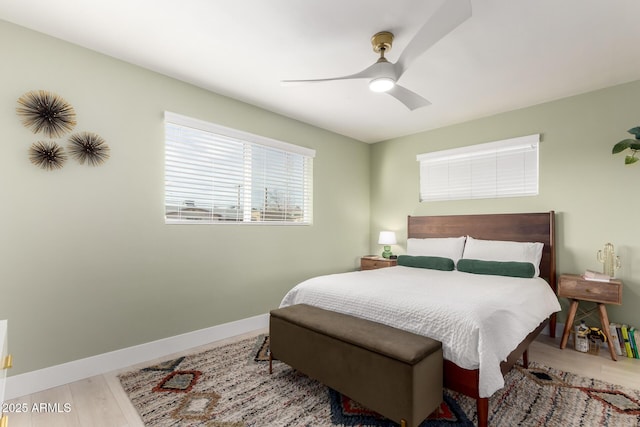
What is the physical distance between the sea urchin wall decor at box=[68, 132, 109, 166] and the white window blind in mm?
3815

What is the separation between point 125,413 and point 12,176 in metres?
1.80

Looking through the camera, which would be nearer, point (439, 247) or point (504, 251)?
point (504, 251)

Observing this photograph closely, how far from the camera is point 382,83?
2289mm

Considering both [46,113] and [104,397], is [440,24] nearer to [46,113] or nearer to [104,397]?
[46,113]

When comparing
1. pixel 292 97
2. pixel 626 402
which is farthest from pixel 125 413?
pixel 626 402

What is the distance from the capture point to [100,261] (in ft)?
8.30

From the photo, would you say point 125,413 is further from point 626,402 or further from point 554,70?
point 554,70

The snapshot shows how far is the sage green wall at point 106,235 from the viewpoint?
2213 millimetres

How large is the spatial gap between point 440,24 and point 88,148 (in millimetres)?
2674

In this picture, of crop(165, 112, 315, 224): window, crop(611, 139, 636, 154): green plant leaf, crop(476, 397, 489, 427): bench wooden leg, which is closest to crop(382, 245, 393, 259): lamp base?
crop(165, 112, 315, 224): window

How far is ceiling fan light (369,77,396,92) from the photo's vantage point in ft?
7.39

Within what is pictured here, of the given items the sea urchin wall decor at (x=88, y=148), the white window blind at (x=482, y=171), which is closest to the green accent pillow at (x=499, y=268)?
the white window blind at (x=482, y=171)

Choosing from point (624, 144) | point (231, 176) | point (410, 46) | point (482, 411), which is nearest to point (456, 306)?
point (482, 411)

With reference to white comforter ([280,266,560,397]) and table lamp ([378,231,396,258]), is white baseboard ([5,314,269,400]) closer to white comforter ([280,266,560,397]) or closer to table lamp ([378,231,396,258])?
white comforter ([280,266,560,397])
